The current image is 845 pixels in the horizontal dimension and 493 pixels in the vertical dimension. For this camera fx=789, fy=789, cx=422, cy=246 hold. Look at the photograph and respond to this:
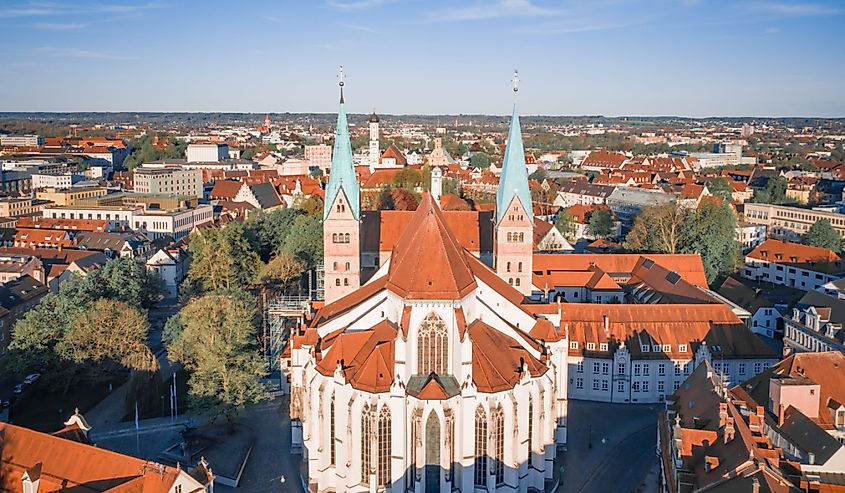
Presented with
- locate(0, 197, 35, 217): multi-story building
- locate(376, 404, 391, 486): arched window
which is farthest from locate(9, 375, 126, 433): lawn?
locate(0, 197, 35, 217): multi-story building

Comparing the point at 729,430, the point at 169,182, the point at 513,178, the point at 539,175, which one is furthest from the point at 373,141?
the point at 729,430

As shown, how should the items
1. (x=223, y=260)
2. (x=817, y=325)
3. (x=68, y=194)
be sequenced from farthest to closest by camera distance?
(x=68, y=194) < (x=223, y=260) < (x=817, y=325)

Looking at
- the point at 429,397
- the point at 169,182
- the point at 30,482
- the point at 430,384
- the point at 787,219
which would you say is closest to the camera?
the point at 30,482

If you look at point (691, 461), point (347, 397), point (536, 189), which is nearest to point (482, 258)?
point (347, 397)

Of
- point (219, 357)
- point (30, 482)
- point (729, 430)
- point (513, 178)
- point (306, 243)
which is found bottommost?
point (219, 357)

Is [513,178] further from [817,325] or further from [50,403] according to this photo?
[50,403]

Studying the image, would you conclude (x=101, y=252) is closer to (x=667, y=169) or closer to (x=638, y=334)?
(x=638, y=334)

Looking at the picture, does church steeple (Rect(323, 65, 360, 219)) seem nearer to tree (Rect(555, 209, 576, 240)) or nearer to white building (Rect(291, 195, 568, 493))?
→ white building (Rect(291, 195, 568, 493))
